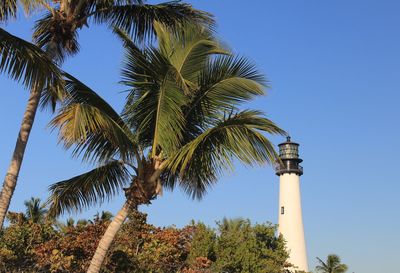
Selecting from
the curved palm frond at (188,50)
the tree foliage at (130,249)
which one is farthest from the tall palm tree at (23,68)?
the tree foliage at (130,249)

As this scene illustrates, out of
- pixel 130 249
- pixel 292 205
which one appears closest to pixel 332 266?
pixel 292 205

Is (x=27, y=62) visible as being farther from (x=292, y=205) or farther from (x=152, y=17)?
(x=292, y=205)

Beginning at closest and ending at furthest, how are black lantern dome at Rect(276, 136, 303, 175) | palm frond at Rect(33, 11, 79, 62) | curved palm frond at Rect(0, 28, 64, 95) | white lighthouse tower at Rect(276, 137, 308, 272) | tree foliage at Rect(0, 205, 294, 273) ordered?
curved palm frond at Rect(0, 28, 64, 95), palm frond at Rect(33, 11, 79, 62), tree foliage at Rect(0, 205, 294, 273), white lighthouse tower at Rect(276, 137, 308, 272), black lantern dome at Rect(276, 136, 303, 175)

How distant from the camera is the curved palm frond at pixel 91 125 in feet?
24.8

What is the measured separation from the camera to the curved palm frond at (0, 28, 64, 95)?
688 centimetres

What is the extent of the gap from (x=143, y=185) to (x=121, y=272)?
7.94 meters

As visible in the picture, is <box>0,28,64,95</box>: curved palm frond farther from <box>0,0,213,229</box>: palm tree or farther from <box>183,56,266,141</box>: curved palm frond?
<box>183,56,266,141</box>: curved palm frond

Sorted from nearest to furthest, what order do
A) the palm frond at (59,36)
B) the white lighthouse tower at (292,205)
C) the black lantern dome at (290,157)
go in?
1. the palm frond at (59,36)
2. the white lighthouse tower at (292,205)
3. the black lantern dome at (290,157)

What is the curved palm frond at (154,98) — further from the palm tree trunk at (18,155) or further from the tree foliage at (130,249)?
the tree foliage at (130,249)

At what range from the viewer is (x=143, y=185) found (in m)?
8.97

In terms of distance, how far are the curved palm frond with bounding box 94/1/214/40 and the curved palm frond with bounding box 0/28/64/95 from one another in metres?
2.95

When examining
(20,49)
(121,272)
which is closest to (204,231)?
(121,272)

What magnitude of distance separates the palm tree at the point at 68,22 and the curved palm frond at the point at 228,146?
7.18ft

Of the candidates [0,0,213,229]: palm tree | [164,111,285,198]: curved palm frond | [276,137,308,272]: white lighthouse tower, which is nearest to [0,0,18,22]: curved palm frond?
[0,0,213,229]: palm tree
